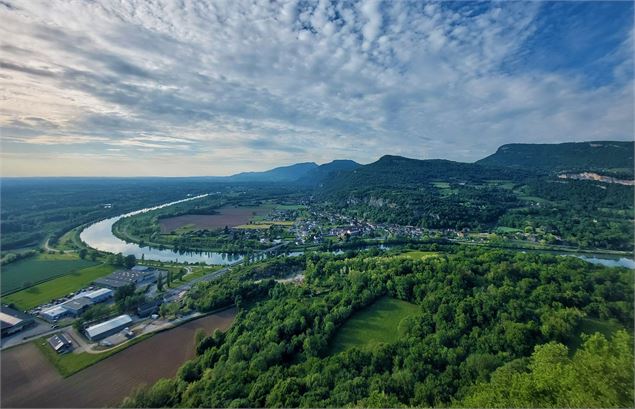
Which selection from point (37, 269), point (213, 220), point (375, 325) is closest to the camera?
point (375, 325)

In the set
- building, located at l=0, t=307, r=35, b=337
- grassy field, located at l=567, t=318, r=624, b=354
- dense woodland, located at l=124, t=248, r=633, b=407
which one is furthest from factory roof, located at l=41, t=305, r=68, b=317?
grassy field, located at l=567, t=318, r=624, b=354

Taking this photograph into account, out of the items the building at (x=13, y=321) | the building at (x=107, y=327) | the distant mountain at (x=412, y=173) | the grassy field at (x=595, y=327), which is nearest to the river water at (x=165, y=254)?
the building at (x=107, y=327)

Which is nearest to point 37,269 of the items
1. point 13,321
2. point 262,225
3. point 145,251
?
point 145,251

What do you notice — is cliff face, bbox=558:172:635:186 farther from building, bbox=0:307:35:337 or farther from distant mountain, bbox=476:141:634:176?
building, bbox=0:307:35:337

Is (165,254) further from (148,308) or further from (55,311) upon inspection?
(148,308)

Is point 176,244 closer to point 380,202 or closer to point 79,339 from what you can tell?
point 79,339

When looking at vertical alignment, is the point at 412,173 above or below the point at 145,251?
above

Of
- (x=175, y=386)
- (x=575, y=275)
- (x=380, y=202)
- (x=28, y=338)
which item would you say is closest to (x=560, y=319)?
(x=575, y=275)
